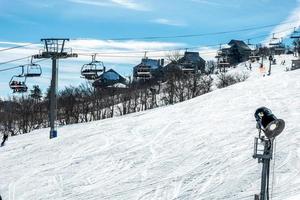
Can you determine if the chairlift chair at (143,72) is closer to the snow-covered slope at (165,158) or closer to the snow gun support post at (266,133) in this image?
the snow-covered slope at (165,158)

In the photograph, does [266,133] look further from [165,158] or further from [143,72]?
[143,72]

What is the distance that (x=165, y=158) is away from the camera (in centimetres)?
2819

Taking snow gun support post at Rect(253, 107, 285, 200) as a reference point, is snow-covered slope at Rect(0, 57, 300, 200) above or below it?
below

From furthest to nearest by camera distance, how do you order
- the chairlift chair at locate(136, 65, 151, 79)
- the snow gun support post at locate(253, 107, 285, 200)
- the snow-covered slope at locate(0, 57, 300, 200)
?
the chairlift chair at locate(136, 65, 151, 79)
the snow-covered slope at locate(0, 57, 300, 200)
the snow gun support post at locate(253, 107, 285, 200)

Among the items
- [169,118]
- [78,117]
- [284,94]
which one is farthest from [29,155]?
[78,117]

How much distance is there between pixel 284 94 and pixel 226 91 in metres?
9.64

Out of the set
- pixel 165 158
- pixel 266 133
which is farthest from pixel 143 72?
pixel 266 133

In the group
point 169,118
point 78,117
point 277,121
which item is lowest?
point 78,117

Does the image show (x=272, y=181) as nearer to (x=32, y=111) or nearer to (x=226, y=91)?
(x=226, y=91)

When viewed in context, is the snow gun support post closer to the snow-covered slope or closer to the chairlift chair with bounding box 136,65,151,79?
the snow-covered slope

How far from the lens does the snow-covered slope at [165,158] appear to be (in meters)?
22.2

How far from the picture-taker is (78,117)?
3506 inches

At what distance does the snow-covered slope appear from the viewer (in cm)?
2216

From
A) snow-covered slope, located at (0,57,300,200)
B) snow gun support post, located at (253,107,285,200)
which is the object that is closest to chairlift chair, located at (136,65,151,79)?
snow-covered slope, located at (0,57,300,200)
